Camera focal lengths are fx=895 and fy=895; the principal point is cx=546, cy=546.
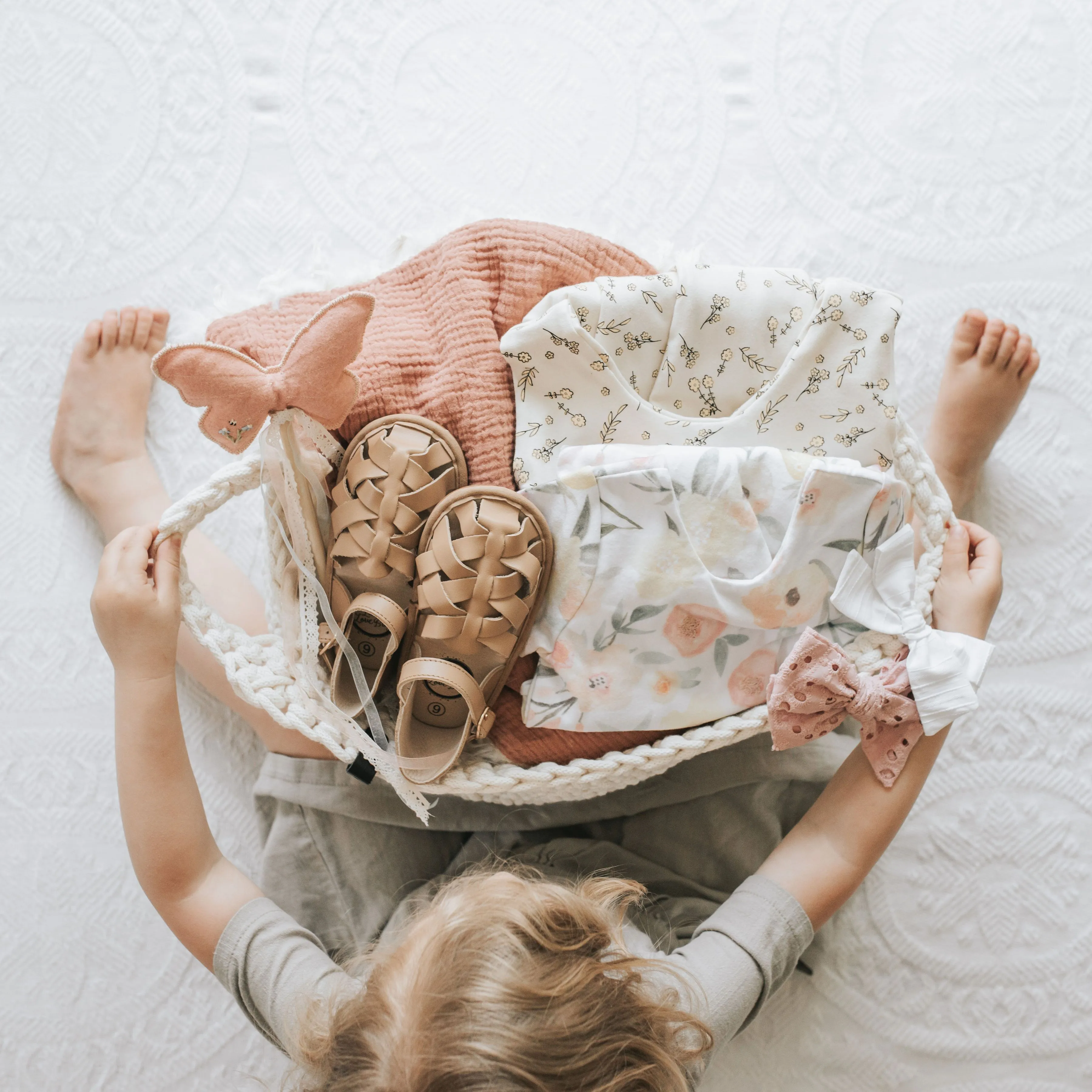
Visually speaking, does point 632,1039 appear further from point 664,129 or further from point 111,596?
point 664,129

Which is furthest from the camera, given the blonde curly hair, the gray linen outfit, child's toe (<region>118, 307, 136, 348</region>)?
child's toe (<region>118, 307, 136, 348</region>)

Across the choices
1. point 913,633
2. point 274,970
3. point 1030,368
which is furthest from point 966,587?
point 274,970

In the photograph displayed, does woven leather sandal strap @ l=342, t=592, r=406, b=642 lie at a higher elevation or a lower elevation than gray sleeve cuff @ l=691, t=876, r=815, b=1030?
higher

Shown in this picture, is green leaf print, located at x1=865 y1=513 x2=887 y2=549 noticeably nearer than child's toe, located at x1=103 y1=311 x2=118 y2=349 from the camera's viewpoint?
Yes

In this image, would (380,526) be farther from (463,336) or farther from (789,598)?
(789,598)

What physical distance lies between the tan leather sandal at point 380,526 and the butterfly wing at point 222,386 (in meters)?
0.11

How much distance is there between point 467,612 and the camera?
0.71 meters

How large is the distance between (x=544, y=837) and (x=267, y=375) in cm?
52

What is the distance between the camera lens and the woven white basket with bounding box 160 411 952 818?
2.32ft

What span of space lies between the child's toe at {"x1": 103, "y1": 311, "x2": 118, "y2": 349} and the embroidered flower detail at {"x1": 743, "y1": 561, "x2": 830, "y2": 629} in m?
0.70

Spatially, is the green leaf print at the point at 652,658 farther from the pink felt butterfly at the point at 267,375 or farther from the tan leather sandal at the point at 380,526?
the pink felt butterfly at the point at 267,375

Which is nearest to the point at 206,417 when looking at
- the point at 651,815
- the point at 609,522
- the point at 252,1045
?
the point at 609,522

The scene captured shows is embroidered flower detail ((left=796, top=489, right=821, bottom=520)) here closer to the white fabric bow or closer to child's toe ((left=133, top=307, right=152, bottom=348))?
the white fabric bow

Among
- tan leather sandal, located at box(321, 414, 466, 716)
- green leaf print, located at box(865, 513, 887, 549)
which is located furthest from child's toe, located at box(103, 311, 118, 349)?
green leaf print, located at box(865, 513, 887, 549)
